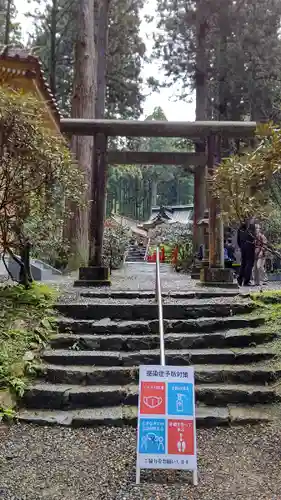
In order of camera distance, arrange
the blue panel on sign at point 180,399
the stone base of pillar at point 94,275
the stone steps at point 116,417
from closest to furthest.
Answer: the blue panel on sign at point 180,399
the stone steps at point 116,417
the stone base of pillar at point 94,275

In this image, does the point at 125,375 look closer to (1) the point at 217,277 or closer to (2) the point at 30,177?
(2) the point at 30,177

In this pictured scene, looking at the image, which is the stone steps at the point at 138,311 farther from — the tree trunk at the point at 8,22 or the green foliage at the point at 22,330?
the tree trunk at the point at 8,22

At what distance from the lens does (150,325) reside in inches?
204

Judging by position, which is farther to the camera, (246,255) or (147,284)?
(246,255)

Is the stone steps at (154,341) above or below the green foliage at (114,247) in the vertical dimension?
below

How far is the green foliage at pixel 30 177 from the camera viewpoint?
189 inches

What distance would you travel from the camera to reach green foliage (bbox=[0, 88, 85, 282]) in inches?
189

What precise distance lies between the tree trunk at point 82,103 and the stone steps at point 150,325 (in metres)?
6.02

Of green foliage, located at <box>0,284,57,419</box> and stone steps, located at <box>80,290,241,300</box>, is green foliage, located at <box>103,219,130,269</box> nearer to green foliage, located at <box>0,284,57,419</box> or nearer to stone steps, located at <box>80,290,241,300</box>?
stone steps, located at <box>80,290,241,300</box>

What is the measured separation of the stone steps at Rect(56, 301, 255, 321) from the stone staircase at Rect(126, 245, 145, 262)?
17.0 m

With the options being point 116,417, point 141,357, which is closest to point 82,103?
point 141,357

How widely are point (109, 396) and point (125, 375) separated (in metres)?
0.33

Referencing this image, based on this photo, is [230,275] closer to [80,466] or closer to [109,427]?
[109,427]

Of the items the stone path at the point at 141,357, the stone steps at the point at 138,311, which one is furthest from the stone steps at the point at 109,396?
the stone steps at the point at 138,311
